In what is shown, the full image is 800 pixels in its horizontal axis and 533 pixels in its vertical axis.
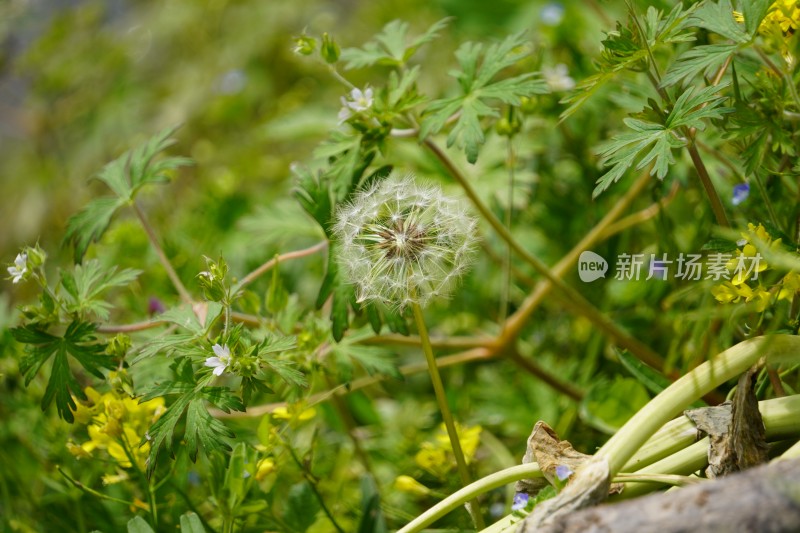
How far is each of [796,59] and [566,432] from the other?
83 centimetres

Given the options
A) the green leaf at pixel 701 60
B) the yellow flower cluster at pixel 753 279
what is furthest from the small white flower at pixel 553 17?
the yellow flower cluster at pixel 753 279

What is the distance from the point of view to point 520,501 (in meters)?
0.97

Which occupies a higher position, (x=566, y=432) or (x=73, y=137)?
(x=73, y=137)

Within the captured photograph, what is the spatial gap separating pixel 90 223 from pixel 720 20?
3.48 ft

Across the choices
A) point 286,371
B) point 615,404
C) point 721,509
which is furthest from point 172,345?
point 615,404

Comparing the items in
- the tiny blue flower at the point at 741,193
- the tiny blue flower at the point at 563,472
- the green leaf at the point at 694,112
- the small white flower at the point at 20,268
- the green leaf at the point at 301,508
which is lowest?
the green leaf at the point at 301,508

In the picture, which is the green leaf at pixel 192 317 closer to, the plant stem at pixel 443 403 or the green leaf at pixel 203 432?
the green leaf at pixel 203 432

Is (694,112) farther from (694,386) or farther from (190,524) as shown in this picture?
(190,524)

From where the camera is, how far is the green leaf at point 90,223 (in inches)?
52.1

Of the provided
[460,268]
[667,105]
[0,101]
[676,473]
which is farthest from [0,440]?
[0,101]

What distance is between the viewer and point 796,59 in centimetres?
119

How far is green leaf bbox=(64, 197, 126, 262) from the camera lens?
4.34 feet

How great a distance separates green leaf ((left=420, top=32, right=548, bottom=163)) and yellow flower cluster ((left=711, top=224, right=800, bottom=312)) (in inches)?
15.3

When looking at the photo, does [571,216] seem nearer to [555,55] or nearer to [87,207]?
[555,55]
